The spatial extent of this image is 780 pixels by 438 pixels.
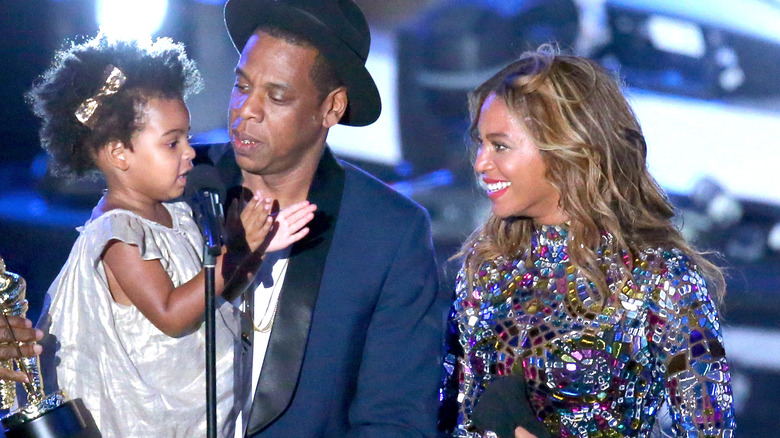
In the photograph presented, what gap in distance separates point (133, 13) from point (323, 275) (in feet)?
7.95

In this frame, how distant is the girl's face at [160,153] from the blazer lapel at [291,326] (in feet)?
1.34

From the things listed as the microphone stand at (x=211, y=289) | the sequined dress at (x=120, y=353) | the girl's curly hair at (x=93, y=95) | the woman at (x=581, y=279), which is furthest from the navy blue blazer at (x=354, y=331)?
the microphone stand at (x=211, y=289)

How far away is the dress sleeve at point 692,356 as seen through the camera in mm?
2219

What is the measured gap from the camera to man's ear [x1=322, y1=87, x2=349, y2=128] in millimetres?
2645

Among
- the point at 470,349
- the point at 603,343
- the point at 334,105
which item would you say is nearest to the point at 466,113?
the point at 334,105

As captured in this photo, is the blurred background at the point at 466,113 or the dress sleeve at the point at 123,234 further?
the blurred background at the point at 466,113

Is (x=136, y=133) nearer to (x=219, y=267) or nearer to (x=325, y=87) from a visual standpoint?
(x=219, y=267)

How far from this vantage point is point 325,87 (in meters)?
2.61

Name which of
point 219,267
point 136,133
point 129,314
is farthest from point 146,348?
point 136,133

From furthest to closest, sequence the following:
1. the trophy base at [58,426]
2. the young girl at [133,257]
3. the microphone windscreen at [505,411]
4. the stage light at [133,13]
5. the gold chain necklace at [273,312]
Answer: the stage light at [133,13]
the gold chain necklace at [273,312]
the microphone windscreen at [505,411]
the young girl at [133,257]
the trophy base at [58,426]

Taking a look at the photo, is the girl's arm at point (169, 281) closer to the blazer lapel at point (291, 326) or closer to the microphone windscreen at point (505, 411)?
the blazer lapel at point (291, 326)

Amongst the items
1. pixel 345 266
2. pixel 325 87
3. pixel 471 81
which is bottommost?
pixel 345 266

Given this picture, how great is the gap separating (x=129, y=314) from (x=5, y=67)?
2.76 metres

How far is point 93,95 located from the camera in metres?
2.23
